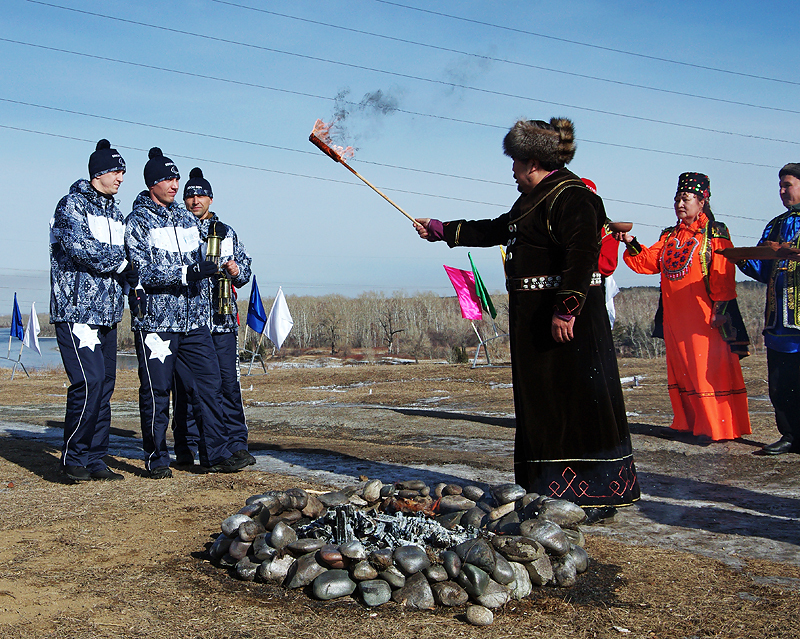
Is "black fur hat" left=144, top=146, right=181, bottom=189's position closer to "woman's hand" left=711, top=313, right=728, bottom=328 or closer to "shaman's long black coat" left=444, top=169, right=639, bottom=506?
"shaman's long black coat" left=444, top=169, right=639, bottom=506

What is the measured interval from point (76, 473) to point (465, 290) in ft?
48.8

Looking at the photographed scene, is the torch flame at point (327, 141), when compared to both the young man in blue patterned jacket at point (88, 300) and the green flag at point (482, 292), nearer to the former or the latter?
the young man in blue patterned jacket at point (88, 300)

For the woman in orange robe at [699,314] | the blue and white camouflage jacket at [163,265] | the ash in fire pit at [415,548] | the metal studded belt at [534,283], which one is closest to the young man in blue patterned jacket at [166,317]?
the blue and white camouflage jacket at [163,265]

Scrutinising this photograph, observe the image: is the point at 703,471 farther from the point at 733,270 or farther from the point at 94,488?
the point at 94,488

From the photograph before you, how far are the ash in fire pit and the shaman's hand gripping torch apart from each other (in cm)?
235

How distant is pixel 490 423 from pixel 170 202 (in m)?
4.73

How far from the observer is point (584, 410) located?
440cm

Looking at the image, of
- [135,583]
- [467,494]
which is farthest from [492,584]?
[135,583]

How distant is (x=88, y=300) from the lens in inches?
225

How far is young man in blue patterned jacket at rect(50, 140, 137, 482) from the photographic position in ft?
18.5

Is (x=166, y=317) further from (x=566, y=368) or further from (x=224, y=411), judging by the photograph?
(x=566, y=368)

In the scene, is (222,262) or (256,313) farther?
(256,313)

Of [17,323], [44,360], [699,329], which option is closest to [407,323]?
[44,360]

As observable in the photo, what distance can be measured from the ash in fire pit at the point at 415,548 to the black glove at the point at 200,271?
7.32 feet
